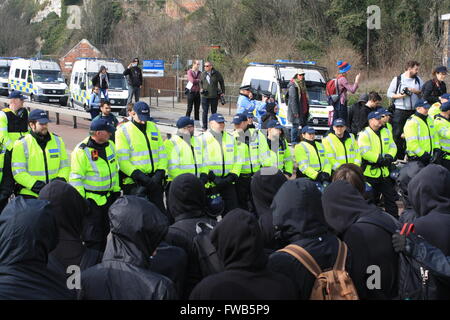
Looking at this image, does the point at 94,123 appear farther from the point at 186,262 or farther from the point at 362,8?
the point at 362,8

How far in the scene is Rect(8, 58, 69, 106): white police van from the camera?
2872cm

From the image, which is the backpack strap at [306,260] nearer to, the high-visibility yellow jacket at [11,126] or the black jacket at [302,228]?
the black jacket at [302,228]

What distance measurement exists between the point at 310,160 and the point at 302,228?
191 inches

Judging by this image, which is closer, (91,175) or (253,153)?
(91,175)

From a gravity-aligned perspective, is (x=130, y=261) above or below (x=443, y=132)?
below

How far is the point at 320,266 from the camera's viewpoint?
3.66 meters

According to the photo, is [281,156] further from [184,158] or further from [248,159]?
[184,158]

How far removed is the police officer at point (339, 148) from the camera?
341 inches

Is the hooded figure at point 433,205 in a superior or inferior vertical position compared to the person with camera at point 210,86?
inferior

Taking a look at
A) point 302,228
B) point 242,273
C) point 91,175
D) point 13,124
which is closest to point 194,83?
point 13,124

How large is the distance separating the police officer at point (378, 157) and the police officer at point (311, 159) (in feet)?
2.31

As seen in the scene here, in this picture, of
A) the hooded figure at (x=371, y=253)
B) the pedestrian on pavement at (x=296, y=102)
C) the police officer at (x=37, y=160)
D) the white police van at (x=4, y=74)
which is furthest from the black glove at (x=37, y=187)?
the white police van at (x=4, y=74)

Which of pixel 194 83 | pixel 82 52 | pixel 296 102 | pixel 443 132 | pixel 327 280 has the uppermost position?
pixel 82 52

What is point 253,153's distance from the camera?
26.8 ft
